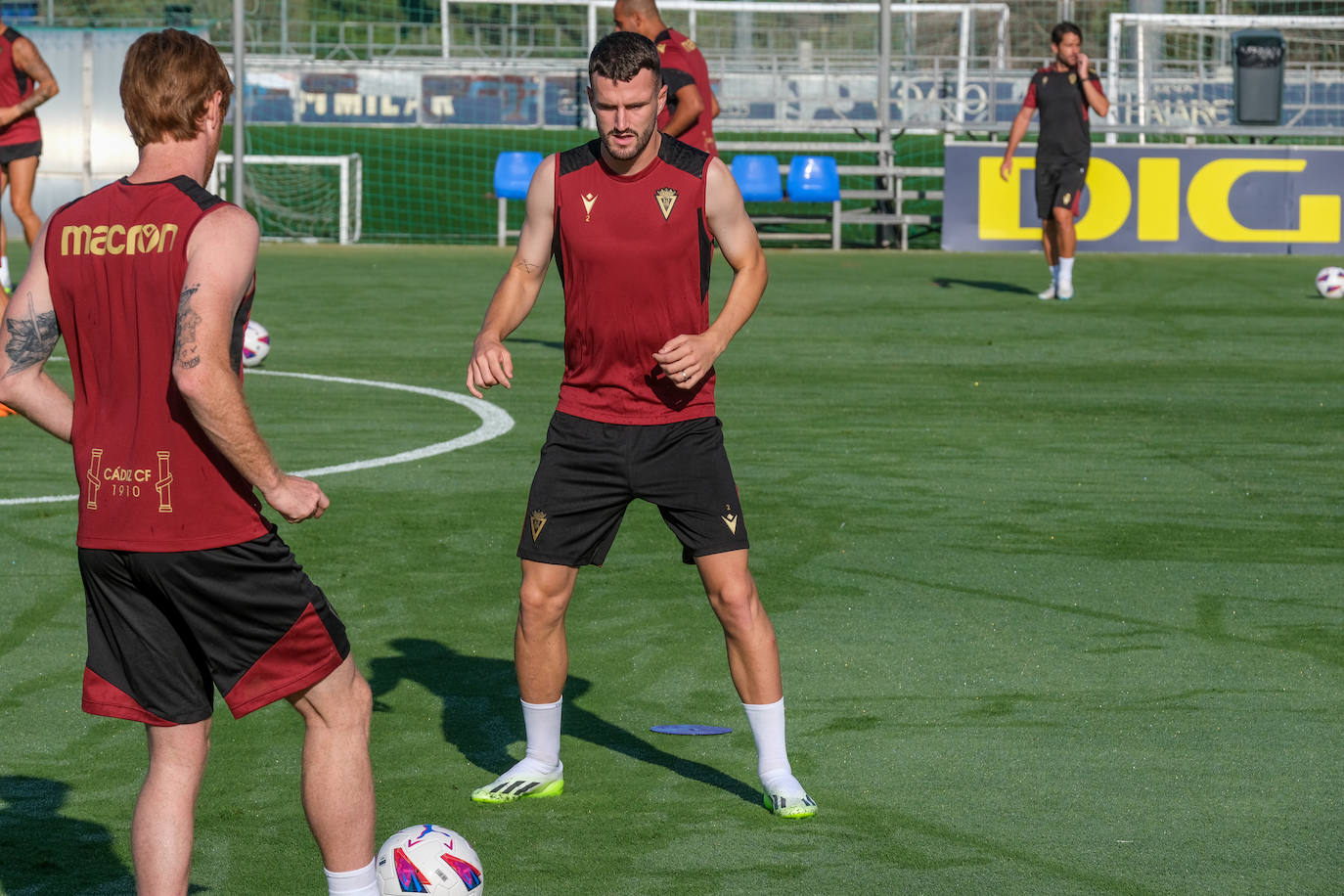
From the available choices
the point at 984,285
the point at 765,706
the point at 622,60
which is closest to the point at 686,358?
the point at 622,60

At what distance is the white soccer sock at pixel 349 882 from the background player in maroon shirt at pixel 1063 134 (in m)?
13.8

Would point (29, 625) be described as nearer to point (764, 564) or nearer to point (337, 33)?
point (764, 564)

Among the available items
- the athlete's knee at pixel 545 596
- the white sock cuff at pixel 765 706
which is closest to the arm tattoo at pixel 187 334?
the athlete's knee at pixel 545 596

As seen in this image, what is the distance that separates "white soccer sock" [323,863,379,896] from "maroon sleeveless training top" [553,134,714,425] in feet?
4.91

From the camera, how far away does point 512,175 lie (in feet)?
76.2

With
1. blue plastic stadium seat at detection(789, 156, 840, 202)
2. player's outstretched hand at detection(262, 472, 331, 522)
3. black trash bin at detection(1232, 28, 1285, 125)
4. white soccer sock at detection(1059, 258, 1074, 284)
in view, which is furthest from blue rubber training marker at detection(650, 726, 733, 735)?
black trash bin at detection(1232, 28, 1285, 125)

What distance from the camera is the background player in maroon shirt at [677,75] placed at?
35.5 feet

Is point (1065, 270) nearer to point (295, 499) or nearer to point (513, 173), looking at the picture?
point (513, 173)

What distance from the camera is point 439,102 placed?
3597 cm

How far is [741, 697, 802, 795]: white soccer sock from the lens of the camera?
475 centimetres

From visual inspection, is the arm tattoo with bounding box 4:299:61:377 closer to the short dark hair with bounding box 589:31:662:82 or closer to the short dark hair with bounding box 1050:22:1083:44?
the short dark hair with bounding box 589:31:662:82

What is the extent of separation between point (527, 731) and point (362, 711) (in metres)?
1.17

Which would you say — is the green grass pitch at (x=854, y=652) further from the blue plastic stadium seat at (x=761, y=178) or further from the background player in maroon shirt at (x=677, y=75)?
the blue plastic stadium seat at (x=761, y=178)

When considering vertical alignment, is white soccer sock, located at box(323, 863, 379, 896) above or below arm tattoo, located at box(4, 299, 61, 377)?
below
